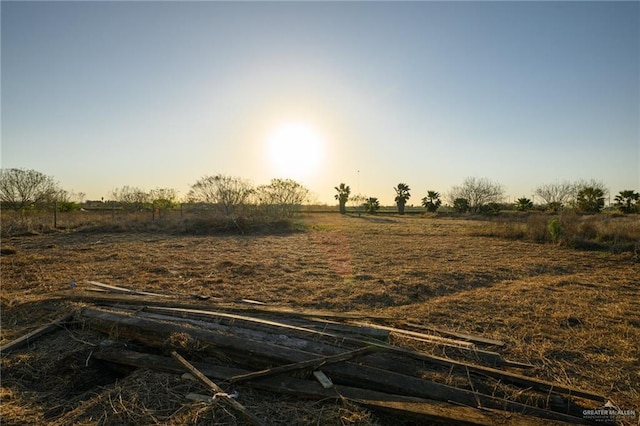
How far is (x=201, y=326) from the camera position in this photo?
3.80 metres

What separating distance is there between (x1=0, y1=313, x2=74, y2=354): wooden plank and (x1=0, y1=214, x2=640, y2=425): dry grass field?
0.13 m

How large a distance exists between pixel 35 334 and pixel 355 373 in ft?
12.8

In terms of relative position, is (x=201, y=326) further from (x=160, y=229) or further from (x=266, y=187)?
(x=266, y=187)

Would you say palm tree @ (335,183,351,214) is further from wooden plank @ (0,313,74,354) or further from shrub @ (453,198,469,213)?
wooden plank @ (0,313,74,354)

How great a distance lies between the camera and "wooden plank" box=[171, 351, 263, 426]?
2.55 m

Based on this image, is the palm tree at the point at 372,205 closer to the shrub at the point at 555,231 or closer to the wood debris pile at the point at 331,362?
the shrub at the point at 555,231

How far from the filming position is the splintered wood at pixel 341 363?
2682 millimetres

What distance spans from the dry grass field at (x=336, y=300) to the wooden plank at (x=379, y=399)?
88 millimetres

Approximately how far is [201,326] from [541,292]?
6686 mm

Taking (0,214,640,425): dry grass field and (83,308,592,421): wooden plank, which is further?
(0,214,640,425): dry grass field

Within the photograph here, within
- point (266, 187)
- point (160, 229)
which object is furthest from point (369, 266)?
point (266, 187)

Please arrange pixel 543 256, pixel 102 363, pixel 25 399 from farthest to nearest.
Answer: pixel 543 256 < pixel 102 363 < pixel 25 399

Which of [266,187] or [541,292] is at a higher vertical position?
[266,187]

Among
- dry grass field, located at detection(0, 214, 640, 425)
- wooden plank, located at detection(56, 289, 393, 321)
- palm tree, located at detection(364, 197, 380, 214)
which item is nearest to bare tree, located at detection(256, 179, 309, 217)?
dry grass field, located at detection(0, 214, 640, 425)
